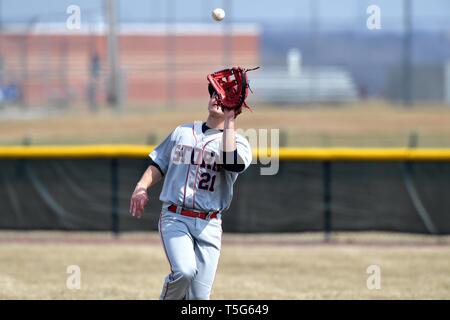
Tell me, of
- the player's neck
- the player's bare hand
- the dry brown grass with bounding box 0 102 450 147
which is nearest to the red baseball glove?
the player's neck

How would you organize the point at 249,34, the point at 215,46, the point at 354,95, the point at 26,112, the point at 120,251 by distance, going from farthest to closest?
the point at 249,34, the point at 215,46, the point at 354,95, the point at 26,112, the point at 120,251

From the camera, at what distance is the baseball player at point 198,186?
19.5 feet

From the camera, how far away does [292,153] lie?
12172mm

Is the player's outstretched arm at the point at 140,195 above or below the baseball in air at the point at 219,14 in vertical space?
below

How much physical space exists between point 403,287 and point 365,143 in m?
10.4

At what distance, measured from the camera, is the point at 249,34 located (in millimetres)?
47344

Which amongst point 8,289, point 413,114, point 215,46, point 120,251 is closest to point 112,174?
point 120,251

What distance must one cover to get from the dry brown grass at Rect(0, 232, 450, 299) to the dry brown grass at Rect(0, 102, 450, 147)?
7.12m

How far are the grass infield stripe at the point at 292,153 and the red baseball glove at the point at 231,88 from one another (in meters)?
5.83

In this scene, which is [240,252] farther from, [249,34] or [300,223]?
[249,34]

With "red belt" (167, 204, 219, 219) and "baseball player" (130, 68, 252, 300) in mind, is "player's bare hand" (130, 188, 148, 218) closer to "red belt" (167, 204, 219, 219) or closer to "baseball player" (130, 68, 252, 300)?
"baseball player" (130, 68, 252, 300)

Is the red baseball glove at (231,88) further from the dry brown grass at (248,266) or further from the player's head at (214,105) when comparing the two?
the dry brown grass at (248,266)

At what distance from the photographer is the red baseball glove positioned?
19.4 feet

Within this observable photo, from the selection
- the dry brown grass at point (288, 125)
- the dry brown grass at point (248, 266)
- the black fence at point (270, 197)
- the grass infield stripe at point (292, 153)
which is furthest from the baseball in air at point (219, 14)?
the dry brown grass at point (288, 125)
